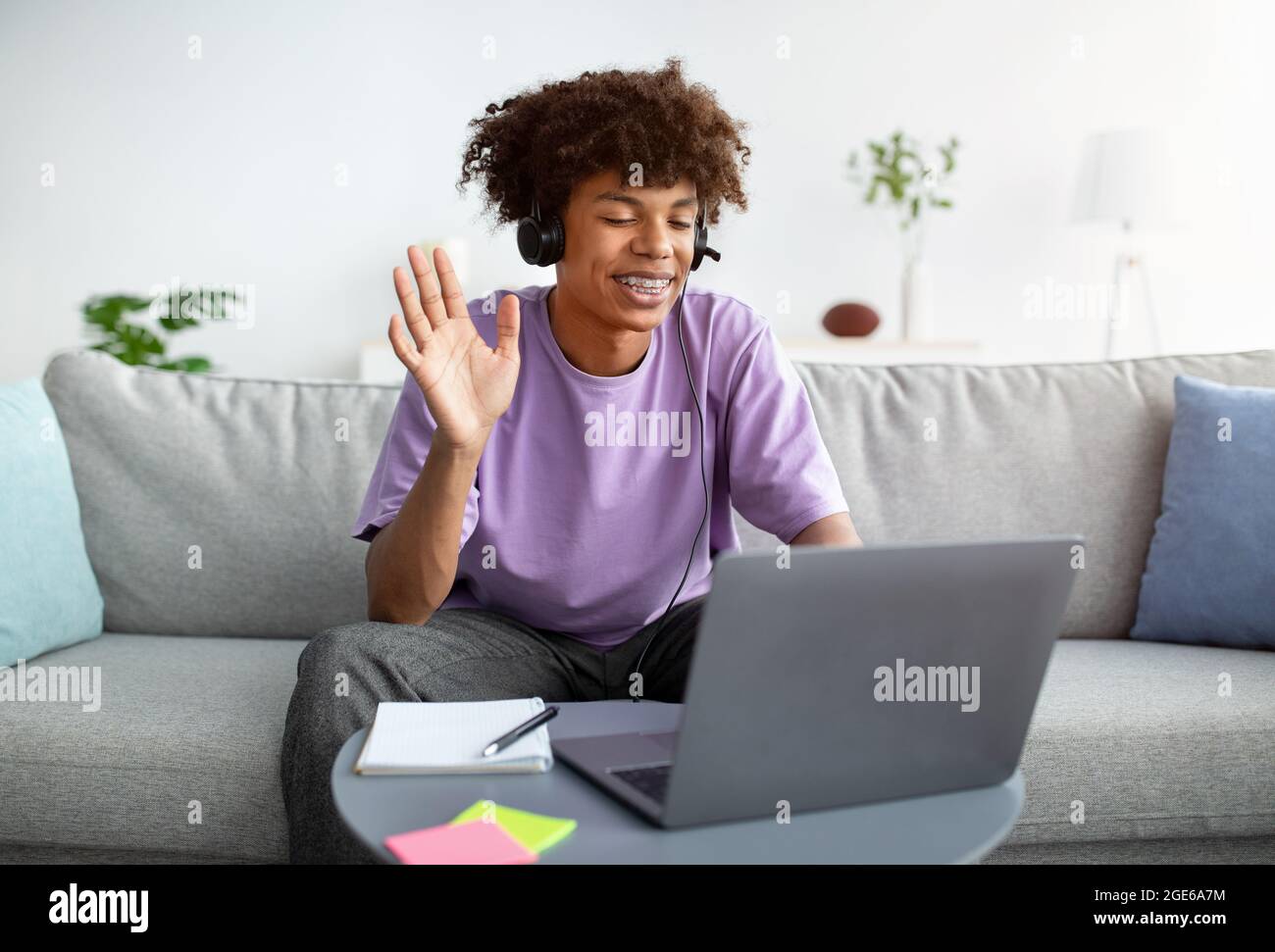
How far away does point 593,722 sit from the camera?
107 cm

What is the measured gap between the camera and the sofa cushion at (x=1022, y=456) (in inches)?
71.8

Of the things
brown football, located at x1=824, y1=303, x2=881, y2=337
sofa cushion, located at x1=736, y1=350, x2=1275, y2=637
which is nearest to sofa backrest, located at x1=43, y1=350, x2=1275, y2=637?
sofa cushion, located at x1=736, y1=350, x2=1275, y2=637

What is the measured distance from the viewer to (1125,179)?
12.2 ft

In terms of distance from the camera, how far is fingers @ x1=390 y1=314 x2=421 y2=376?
1.20 m

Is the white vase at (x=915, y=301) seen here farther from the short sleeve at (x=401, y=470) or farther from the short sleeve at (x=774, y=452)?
the short sleeve at (x=401, y=470)

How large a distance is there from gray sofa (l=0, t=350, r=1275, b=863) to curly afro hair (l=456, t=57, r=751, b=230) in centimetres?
49

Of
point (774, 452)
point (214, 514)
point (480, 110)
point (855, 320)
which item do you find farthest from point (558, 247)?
point (480, 110)

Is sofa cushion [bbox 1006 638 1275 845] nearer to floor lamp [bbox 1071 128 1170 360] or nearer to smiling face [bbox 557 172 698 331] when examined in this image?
smiling face [bbox 557 172 698 331]

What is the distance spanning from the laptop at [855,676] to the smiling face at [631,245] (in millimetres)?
701

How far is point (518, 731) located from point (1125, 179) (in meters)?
3.44

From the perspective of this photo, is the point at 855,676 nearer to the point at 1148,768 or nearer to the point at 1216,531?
the point at 1148,768

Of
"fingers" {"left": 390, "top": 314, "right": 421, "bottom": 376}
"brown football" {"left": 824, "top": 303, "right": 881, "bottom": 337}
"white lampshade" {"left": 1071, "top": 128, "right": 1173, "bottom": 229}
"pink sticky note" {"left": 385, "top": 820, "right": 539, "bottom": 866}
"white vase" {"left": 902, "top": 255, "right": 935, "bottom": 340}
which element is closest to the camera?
"pink sticky note" {"left": 385, "top": 820, "right": 539, "bottom": 866}

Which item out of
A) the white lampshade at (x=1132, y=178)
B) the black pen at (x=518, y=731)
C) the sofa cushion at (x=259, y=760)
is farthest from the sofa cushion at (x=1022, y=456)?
the white lampshade at (x=1132, y=178)
